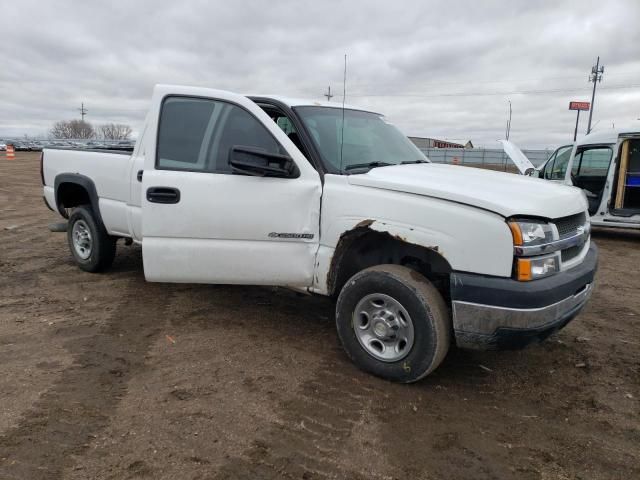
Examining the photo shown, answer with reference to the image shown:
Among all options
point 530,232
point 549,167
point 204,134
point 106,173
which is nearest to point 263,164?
point 204,134

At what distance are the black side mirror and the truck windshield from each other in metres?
0.29

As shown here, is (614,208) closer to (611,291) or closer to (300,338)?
(611,291)

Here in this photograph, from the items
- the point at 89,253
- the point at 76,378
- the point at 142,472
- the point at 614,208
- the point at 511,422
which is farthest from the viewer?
the point at 614,208

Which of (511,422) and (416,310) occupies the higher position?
(416,310)

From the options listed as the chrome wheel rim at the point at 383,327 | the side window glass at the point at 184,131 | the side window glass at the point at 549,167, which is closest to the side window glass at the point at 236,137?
the side window glass at the point at 184,131

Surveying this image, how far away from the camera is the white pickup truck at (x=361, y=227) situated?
287cm

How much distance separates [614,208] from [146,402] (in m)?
9.45

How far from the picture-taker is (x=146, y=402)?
3023mm

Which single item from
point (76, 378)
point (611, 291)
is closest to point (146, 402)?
point (76, 378)

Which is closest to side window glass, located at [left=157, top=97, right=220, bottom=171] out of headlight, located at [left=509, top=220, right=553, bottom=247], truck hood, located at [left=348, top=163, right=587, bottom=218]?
truck hood, located at [left=348, top=163, right=587, bottom=218]

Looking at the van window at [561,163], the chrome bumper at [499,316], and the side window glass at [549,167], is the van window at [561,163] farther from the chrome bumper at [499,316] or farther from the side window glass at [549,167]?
the chrome bumper at [499,316]

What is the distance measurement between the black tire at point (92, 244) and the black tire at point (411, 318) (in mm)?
3369

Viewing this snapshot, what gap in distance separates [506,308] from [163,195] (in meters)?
2.62

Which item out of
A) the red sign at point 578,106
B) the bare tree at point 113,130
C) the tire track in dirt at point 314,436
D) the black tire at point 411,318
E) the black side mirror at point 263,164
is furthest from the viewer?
the bare tree at point 113,130
